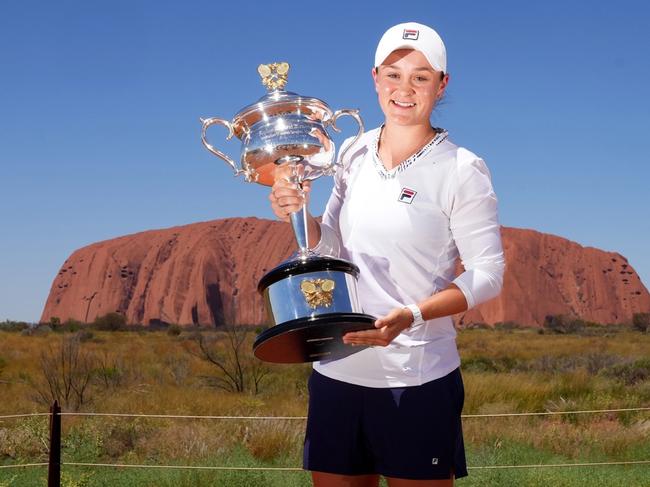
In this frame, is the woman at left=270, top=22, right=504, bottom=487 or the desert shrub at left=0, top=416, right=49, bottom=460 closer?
the woman at left=270, top=22, right=504, bottom=487

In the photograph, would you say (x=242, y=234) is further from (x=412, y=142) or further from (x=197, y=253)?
(x=412, y=142)

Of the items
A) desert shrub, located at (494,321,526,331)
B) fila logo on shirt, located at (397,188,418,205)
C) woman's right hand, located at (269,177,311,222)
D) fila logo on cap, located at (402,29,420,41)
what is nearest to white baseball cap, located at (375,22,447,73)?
fila logo on cap, located at (402,29,420,41)

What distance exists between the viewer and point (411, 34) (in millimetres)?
2010

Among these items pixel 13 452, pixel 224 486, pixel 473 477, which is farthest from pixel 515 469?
pixel 13 452

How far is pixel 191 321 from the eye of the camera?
200ft

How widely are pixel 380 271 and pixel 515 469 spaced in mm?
5001

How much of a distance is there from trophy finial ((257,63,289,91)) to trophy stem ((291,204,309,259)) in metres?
0.48

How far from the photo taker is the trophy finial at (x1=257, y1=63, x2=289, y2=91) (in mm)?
2436

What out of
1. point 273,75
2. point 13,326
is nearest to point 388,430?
point 273,75

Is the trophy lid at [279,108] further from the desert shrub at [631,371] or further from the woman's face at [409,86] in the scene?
the desert shrub at [631,371]

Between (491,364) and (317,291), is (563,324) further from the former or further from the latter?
(317,291)

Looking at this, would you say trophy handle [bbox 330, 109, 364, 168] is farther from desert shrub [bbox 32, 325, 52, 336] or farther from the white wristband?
desert shrub [bbox 32, 325, 52, 336]

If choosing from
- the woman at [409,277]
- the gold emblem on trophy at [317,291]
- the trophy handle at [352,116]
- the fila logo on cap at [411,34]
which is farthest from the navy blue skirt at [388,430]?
the fila logo on cap at [411,34]

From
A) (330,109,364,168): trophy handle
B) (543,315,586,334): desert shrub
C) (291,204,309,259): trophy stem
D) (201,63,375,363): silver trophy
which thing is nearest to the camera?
(201,63,375,363): silver trophy
